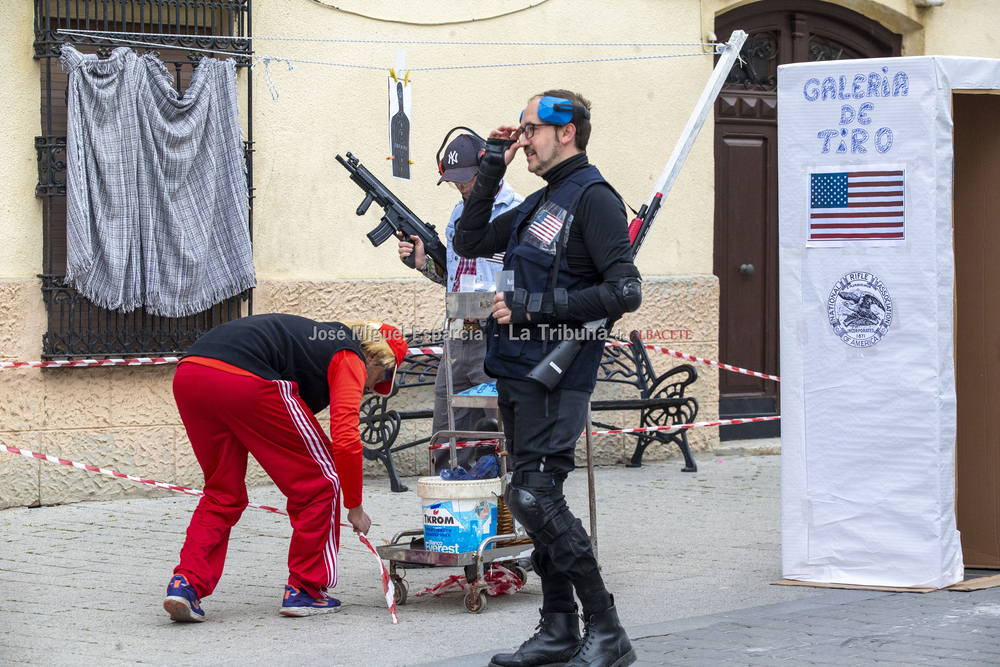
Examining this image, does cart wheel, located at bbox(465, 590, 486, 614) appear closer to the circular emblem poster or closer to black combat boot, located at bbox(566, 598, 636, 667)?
black combat boot, located at bbox(566, 598, 636, 667)

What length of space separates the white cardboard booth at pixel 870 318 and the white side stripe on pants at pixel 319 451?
77.9 inches

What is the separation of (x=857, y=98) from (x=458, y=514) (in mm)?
2455

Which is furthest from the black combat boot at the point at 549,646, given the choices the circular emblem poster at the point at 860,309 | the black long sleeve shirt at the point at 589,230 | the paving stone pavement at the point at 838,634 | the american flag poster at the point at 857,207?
the american flag poster at the point at 857,207

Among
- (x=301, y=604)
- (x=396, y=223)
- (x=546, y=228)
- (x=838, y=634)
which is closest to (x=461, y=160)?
(x=396, y=223)

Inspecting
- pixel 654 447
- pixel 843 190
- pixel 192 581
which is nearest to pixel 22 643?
pixel 192 581

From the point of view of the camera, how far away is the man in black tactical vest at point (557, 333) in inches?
159

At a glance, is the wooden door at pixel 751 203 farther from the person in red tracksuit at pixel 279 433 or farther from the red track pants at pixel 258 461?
the red track pants at pixel 258 461

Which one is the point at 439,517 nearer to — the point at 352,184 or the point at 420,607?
the point at 420,607

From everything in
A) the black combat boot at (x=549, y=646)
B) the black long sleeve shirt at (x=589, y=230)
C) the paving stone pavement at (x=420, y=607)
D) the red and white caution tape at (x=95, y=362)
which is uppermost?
the black long sleeve shirt at (x=589, y=230)

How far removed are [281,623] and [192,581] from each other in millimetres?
397

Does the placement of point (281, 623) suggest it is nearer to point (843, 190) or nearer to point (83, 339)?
point (843, 190)

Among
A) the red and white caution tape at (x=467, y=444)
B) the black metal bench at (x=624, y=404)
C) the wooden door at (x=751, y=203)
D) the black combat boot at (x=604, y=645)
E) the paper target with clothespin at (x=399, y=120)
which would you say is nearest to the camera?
the black combat boot at (x=604, y=645)

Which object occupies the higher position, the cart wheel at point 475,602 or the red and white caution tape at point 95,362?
the red and white caution tape at point 95,362

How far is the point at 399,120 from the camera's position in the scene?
722 cm
